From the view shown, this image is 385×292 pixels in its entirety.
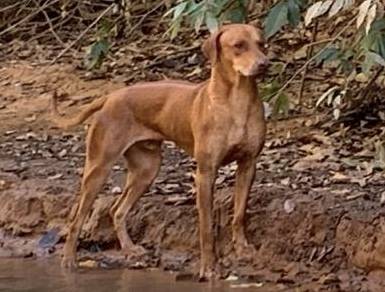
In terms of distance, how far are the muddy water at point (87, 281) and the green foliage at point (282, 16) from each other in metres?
1.46

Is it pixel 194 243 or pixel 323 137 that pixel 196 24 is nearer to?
pixel 194 243

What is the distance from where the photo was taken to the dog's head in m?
7.75

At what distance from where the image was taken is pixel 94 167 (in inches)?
342

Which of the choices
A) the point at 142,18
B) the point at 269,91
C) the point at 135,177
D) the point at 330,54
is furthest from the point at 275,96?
the point at 142,18

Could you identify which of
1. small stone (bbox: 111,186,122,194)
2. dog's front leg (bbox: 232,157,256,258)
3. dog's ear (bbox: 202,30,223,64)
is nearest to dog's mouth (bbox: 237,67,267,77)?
dog's ear (bbox: 202,30,223,64)

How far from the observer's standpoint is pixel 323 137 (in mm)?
10617

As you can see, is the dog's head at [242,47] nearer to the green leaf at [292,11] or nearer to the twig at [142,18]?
the green leaf at [292,11]

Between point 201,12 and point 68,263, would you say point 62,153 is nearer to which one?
point 68,263

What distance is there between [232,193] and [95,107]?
0.99 metres

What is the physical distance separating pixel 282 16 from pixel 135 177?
202 centimetres

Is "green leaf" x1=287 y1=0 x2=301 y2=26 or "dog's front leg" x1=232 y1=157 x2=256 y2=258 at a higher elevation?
"green leaf" x1=287 y1=0 x2=301 y2=26

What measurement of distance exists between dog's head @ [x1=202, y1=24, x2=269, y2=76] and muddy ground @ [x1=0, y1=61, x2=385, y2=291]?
1072mm

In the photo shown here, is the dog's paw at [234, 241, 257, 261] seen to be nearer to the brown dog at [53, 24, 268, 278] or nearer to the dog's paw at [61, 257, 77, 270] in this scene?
the brown dog at [53, 24, 268, 278]

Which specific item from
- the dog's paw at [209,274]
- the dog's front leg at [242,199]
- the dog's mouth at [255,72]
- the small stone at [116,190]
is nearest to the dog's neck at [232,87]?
the dog's mouth at [255,72]
